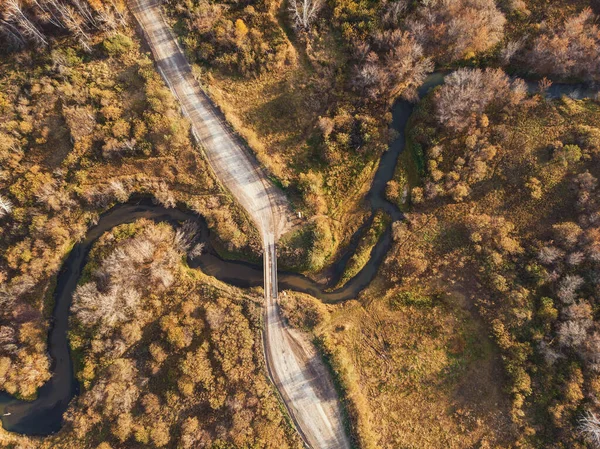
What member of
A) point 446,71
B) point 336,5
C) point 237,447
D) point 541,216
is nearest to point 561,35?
point 446,71

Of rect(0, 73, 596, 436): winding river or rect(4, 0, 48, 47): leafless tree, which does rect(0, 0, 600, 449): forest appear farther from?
rect(0, 73, 596, 436): winding river

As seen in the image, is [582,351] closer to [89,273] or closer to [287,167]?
[287,167]

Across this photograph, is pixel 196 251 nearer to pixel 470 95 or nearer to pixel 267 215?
pixel 267 215

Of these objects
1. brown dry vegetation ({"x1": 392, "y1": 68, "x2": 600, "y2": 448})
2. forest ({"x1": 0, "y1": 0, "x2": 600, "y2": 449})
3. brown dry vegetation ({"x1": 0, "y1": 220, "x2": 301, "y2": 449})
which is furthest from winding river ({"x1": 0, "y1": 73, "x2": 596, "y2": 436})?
brown dry vegetation ({"x1": 392, "y1": 68, "x2": 600, "y2": 448})

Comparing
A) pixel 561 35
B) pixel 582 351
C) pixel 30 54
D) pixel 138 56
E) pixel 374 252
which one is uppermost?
pixel 30 54

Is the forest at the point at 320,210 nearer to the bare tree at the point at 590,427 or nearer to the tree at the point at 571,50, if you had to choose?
the tree at the point at 571,50

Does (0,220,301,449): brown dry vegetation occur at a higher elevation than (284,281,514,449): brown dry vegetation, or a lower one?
higher
